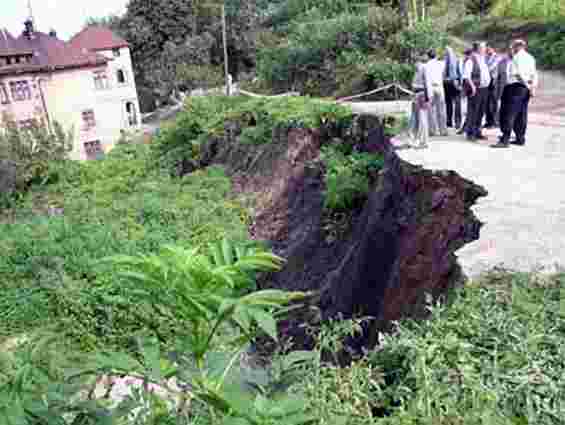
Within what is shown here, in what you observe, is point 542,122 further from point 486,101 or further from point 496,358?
point 496,358

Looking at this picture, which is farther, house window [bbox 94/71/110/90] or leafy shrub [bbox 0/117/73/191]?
house window [bbox 94/71/110/90]

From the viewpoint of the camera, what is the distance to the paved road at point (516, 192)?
5438 millimetres

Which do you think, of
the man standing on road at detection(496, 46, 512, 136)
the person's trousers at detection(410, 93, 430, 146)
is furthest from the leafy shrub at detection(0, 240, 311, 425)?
the man standing on road at detection(496, 46, 512, 136)

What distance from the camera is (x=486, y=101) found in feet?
33.5

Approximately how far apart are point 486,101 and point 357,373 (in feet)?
25.0

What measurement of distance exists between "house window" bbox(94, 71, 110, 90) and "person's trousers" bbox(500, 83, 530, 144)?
30.6m

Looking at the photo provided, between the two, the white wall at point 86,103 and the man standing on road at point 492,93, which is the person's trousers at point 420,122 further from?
the white wall at point 86,103

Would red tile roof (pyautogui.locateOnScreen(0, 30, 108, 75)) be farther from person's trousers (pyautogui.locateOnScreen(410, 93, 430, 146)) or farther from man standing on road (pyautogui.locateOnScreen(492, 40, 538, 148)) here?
man standing on road (pyautogui.locateOnScreen(492, 40, 538, 148))

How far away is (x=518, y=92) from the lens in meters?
9.36

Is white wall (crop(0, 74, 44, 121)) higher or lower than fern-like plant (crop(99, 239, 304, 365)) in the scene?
lower

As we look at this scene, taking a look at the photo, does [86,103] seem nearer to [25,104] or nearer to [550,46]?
[25,104]

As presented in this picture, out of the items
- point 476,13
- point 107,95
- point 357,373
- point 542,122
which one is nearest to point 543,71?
point 542,122

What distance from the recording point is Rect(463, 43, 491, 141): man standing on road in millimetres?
10078

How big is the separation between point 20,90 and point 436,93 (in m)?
28.1
